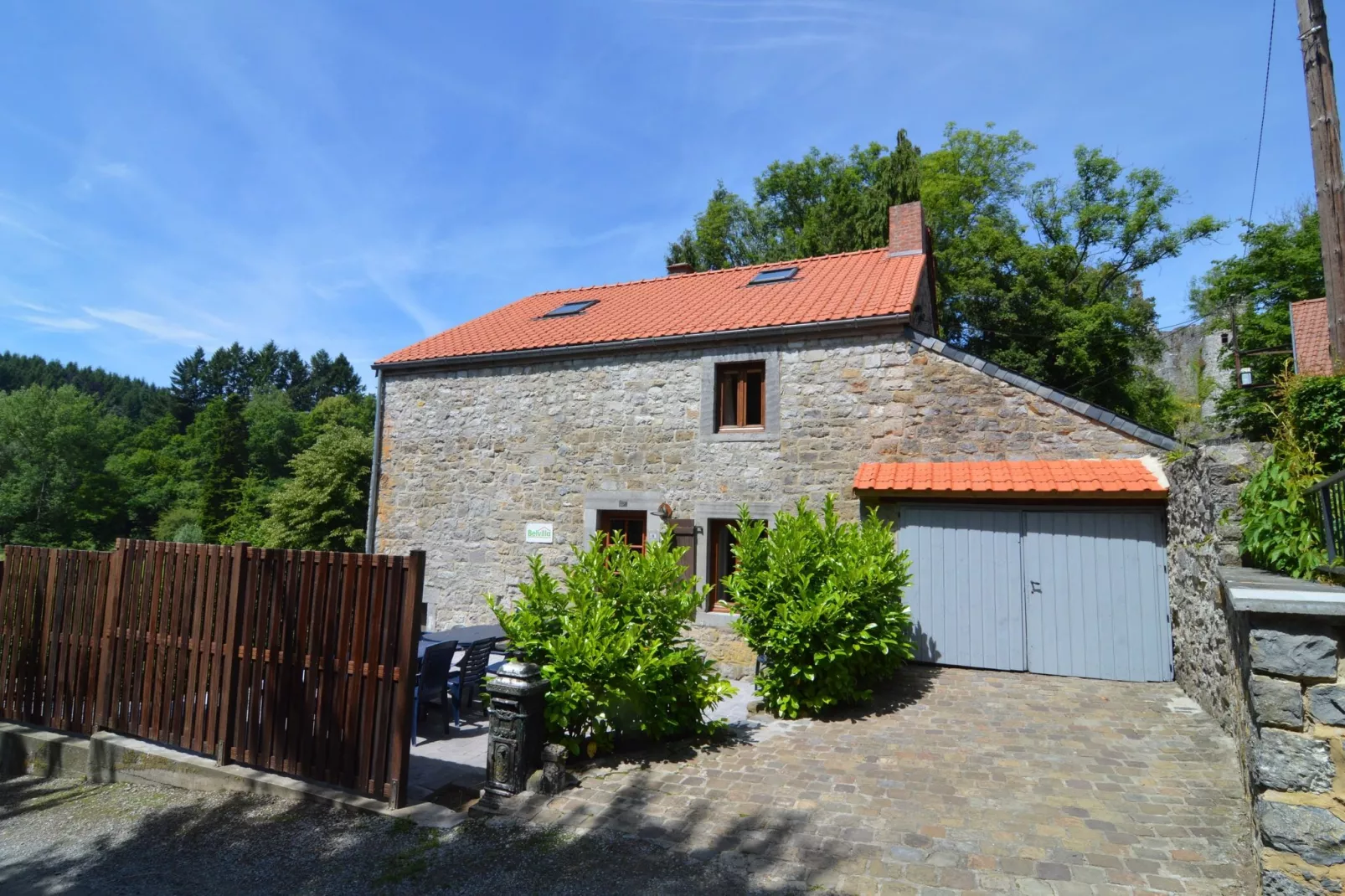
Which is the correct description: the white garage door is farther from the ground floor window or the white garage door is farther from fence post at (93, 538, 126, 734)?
fence post at (93, 538, 126, 734)


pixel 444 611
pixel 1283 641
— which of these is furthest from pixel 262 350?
pixel 1283 641

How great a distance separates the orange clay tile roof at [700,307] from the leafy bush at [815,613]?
3.98 metres

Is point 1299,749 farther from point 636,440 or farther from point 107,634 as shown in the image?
point 636,440

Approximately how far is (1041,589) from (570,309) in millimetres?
9637

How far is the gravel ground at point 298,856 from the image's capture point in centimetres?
366

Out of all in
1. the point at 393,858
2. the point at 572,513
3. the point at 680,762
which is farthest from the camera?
the point at 572,513

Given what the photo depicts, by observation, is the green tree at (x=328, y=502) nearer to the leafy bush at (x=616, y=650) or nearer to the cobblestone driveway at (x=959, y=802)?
the leafy bush at (x=616, y=650)

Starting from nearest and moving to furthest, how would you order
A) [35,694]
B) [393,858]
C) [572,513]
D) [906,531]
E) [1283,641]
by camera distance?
[1283,641]
[393,858]
[35,694]
[906,531]
[572,513]

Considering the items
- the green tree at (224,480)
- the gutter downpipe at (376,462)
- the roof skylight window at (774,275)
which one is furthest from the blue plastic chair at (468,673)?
the green tree at (224,480)

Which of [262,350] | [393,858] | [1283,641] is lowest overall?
[393,858]

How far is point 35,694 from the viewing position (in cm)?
609

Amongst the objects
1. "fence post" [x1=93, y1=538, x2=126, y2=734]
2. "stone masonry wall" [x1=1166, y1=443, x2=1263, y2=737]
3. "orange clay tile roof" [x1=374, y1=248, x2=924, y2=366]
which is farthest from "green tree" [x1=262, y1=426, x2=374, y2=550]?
"stone masonry wall" [x1=1166, y1=443, x2=1263, y2=737]

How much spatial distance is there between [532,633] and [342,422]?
4744 centimetres

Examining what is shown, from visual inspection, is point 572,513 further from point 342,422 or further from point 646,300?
point 342,422
